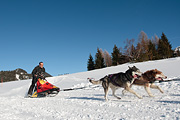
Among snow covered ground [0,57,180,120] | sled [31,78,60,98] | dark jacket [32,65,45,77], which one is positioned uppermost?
dark jacket [32,65,45,77]

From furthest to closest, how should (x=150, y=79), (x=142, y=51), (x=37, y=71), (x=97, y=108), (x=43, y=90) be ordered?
(x=142, y=51), (x=37, y=71), (x=43, y=90), (x=150, y=79), (x=97, y=108)

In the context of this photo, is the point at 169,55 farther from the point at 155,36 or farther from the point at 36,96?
the point at 36,96

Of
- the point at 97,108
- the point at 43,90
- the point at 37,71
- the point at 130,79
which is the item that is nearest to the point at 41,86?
the point at 43,90

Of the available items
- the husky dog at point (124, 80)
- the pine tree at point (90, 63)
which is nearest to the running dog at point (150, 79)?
the husky dog at point (124, 80)

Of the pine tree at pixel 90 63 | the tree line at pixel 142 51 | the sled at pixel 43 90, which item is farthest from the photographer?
the pine tree at pixel 90 63

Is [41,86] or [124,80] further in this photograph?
[41,86]

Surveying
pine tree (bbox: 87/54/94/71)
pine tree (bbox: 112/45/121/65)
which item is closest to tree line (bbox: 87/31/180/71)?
pine tree (bbox: 112/45/121/65)

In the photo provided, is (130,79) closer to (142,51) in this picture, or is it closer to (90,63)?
(142,51)

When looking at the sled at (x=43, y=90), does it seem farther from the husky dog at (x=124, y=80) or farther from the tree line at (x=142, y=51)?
the tree line at (x=142, y=51)

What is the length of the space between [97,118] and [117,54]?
119ft

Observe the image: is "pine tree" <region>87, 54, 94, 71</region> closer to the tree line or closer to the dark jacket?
the tree line

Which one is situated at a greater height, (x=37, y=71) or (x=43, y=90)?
(x=37, y=71)

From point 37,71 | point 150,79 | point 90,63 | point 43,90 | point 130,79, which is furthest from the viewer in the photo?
point 90,63

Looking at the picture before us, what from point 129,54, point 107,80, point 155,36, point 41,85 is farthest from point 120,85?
point 155,36
